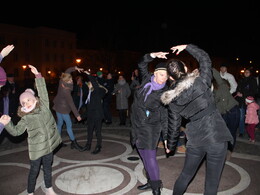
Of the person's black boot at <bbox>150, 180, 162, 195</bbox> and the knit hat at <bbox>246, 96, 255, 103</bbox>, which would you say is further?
the knit hat at <bbox>246, 96, 255, 103</bbox>

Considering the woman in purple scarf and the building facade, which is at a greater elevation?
the building facade

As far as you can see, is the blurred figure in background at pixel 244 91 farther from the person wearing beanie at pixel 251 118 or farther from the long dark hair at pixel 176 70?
the long dark hair at pixel 176 70

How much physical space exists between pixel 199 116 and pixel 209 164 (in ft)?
2.14

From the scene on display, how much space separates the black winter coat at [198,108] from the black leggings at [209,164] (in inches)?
3.6

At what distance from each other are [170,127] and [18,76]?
55.6m

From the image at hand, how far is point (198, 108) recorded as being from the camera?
10.2 ft

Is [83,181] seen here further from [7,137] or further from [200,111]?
[7,137]

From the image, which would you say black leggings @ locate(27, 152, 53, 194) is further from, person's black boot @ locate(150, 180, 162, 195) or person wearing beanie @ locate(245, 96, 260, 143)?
person wearing beanie @ locate(245, 96, 260, 143)

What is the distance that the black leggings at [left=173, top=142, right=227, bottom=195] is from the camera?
313 centimetres

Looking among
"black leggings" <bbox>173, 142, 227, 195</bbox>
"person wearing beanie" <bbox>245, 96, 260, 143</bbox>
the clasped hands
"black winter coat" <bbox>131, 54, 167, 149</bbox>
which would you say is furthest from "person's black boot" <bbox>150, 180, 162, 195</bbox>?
"person wearing beanie" <bbox>245, 96, 260, 143</bbox>

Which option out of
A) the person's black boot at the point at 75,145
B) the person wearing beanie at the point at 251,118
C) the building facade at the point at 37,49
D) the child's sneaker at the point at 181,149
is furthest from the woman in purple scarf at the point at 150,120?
the building facade at the point at 37,49

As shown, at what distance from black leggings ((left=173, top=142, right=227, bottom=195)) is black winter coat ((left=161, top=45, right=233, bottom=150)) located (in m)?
0.09

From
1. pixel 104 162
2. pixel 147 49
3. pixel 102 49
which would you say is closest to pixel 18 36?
pixel 102 49

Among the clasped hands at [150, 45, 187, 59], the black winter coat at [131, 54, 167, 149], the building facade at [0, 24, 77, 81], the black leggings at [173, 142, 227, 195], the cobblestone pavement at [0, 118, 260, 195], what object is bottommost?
the cobblestone pavement at [0, 118, 260, 195]
